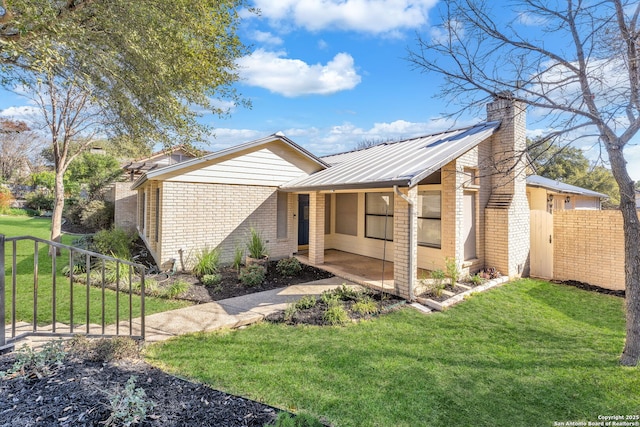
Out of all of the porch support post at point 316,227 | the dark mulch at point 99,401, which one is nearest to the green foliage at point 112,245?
the porch support post at point 316,227

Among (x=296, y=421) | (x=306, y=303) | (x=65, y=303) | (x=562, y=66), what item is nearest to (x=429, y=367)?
(x=296, y=421)

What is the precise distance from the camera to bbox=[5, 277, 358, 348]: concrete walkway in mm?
4852

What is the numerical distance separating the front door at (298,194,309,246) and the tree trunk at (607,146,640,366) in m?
8.89

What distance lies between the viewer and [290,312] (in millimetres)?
5766

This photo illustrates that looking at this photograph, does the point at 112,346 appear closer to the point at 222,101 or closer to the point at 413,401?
the point at 413,401

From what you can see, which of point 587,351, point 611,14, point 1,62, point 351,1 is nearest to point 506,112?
point 611,14

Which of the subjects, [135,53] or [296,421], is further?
[135,53]

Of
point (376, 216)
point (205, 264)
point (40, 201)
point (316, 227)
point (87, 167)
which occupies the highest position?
point (87, 167)

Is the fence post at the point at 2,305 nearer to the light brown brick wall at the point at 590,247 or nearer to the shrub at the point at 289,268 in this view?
the shrub at the point at 289,268

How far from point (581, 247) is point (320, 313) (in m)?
7.44

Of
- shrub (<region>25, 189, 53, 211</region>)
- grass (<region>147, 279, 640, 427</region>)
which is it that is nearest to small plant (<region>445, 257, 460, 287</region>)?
grass (<region>147, 279, 640, 427</region>)

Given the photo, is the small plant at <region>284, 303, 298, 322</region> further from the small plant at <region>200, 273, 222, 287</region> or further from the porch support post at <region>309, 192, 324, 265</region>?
the porch support post at <region>309, 192, 324, 265</region>

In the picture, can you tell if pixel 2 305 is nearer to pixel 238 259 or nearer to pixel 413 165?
pixel 238 259

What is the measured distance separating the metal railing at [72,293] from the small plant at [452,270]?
6.53 meters
